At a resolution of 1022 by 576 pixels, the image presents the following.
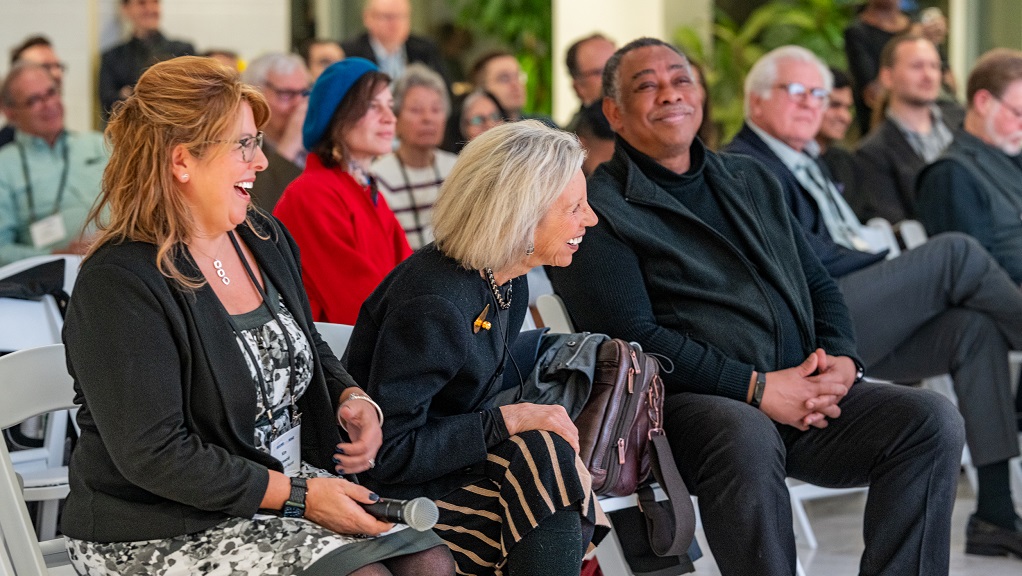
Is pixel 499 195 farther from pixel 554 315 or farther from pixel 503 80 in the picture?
pixel 503 80

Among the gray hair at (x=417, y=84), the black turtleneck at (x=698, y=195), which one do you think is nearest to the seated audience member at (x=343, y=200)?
the black turtleneck at (x=698, y=195)

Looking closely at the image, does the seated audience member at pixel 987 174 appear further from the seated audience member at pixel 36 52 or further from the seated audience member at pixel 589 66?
the seated audience member at pixel 36 52

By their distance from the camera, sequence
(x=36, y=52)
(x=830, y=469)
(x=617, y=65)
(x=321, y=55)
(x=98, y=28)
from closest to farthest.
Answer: (x=830, y=469) < (x=617, y=65) < (x=321, y=55) < (x=36, y=52) < (x=98, y=28)

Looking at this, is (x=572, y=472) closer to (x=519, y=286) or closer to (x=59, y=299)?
(x=519, y=286)

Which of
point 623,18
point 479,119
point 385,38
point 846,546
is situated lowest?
point 846,546

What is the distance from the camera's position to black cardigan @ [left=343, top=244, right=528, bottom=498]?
7.10 feet

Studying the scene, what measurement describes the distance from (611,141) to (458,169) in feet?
6.09

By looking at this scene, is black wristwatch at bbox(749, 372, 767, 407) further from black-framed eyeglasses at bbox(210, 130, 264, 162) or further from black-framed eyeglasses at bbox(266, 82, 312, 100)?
black-framed eyeglasses at bbox(266, 82, 312, 100)

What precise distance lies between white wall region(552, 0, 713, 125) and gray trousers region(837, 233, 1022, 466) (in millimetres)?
5375

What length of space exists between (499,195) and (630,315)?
0.67 meters

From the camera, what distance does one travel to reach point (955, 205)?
4.35 metres

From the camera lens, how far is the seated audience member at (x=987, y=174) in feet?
14.3

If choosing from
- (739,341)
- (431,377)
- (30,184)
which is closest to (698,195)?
(739,341)

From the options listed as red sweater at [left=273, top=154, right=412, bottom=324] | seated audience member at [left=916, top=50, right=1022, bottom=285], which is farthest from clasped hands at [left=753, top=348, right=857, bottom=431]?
seated audience member at [left=916, top=50, right=1022, bottom=285]
